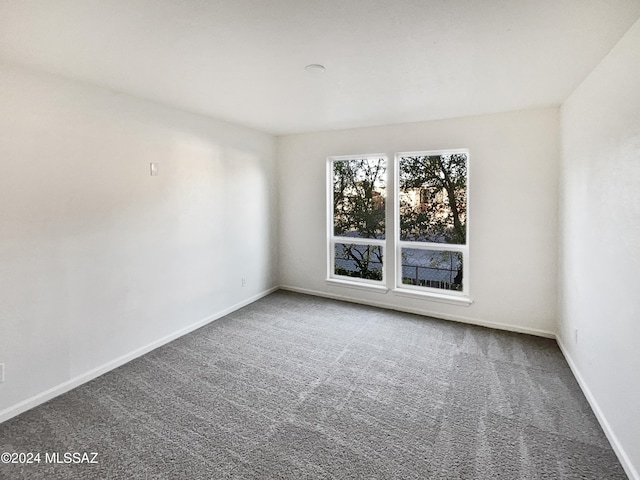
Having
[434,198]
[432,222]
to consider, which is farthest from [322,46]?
[432,222]

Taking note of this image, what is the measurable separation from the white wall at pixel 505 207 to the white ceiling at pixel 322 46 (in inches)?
18.2

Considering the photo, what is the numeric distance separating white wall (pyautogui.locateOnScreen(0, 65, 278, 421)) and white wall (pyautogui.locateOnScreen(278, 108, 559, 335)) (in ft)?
7.31

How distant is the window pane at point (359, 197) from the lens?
437 cm

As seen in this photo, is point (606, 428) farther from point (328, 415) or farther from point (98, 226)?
point (98, 226)

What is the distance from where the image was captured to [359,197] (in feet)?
14.9

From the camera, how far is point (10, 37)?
1.82 meters

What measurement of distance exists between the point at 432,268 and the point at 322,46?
2.98 metres

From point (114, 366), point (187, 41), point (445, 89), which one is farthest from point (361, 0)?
point (114, 366)

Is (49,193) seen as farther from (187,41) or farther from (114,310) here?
(187,41)

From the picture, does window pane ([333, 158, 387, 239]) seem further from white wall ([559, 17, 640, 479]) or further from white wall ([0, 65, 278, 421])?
white wall ([559, 17, 640, 479])

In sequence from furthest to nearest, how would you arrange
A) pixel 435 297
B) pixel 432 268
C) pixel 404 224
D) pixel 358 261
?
pixel 358 261
pixel 404 224
pixel 432 268
pixel 435 297

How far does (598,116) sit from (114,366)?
4.25 meters

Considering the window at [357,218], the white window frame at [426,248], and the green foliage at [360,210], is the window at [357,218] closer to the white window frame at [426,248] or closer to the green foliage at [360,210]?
the green foliage at [360,210]

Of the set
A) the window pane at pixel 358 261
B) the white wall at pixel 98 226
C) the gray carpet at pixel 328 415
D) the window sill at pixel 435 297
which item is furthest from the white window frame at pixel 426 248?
the white wall at pixel 98 226
